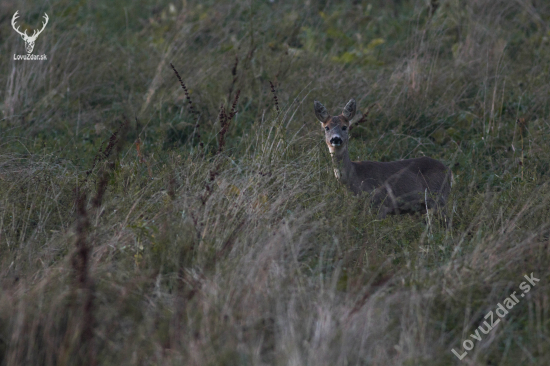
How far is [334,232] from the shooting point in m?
4.12

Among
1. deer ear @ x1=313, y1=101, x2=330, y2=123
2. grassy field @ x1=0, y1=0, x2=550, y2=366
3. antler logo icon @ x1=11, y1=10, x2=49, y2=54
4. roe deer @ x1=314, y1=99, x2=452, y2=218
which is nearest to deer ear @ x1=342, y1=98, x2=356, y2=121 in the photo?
roe deer @ x1=314, y1=99, x2=452, y2=218

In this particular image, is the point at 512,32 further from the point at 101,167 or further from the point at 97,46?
the point at 101,167

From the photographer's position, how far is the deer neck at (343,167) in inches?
217

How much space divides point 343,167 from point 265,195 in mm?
1506

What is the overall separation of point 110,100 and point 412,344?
534 cm

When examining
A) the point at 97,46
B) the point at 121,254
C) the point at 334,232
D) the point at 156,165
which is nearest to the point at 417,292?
the point at 334,232

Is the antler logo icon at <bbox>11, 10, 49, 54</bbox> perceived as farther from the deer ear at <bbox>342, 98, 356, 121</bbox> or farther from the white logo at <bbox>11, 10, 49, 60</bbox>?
the deer ear at <bbox>342, 98, 356, 121</bbox>

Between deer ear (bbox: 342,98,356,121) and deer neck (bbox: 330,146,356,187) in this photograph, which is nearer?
deer neck (bbox: 330,146,356,187)

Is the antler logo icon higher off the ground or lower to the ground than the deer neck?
higher

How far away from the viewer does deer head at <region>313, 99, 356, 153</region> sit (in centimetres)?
555

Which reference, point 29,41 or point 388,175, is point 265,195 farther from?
point 29,41

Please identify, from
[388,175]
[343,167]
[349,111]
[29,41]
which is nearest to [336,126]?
[349,111]

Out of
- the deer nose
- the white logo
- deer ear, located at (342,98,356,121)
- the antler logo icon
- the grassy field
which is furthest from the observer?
the antler logo icon

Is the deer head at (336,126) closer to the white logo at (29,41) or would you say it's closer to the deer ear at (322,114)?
the deer ear at (322,114)
